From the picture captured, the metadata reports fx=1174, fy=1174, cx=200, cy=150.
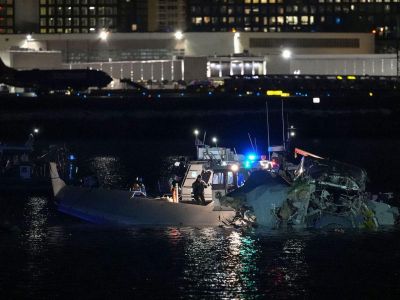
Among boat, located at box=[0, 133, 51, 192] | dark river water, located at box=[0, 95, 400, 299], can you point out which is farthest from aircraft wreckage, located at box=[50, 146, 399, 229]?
boat, located at box=[0, 133, 51, 192]

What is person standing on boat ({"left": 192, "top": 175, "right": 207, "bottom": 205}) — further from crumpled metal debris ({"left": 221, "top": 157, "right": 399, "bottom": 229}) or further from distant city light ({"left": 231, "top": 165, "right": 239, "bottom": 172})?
distant city light ({"left": 231, "top": 165, "right": 239, "bottom": 172})

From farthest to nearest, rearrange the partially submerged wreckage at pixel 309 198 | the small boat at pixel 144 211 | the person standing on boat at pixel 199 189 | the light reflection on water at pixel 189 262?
the small boat at pixel 144 211
the person standing on boat at pixel 199 189
the partially submerged wreckage at pixel 309 198
the light reflection on water at pixel 189 262

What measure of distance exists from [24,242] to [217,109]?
131m

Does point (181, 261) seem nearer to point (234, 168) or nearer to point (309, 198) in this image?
point (309, 198)

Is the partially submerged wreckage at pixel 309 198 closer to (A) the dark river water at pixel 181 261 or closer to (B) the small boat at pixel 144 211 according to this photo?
(A) the dark river water at pixel 181 261

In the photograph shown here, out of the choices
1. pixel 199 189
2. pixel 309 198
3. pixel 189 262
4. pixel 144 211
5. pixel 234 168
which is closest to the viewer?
pixel 189 262

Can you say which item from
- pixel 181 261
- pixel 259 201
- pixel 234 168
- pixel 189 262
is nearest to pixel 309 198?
pixel 259 201

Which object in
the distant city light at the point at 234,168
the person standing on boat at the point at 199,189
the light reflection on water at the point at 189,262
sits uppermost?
the distant city light at the point at 234,168

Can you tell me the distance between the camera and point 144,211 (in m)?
57.9

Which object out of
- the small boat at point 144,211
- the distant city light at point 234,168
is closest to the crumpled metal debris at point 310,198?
the small boat at point 144,211

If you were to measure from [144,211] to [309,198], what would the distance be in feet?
27.3

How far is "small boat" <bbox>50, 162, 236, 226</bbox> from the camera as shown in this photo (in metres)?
57.4

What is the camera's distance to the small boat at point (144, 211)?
57406 millimetres

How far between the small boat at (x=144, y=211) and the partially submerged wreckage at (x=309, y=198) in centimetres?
86
